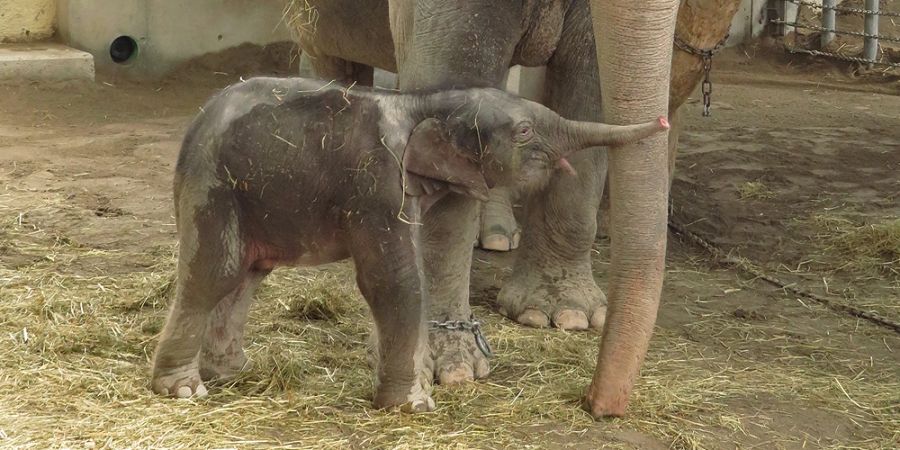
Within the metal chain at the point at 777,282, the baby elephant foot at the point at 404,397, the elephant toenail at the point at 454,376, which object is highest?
the baby elephant foot at the point at 404,397

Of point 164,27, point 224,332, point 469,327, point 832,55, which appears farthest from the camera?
point 832,55

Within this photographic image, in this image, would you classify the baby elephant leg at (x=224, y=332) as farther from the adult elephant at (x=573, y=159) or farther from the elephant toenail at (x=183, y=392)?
the adult elephant at (x=573, y=159)

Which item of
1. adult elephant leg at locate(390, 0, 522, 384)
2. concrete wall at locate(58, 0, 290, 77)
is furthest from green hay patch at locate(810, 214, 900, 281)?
concrete wall at locate(58, 0, 290, 77)

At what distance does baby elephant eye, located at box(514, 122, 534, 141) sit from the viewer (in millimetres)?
3633

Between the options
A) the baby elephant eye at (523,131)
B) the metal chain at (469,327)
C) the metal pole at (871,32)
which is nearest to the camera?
the baby elephant eye at (523,131)

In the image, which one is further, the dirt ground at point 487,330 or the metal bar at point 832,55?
the metal bar at point 832,55

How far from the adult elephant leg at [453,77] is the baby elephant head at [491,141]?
0.54m

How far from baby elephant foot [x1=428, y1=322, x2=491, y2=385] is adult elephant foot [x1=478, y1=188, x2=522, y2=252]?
74.5 inches

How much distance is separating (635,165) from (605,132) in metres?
0.12

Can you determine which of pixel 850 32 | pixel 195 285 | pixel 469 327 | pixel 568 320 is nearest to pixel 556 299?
pixel 568 320

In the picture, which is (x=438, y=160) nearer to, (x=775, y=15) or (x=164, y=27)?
(x=164, y=27)

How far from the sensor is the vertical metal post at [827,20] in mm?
12273

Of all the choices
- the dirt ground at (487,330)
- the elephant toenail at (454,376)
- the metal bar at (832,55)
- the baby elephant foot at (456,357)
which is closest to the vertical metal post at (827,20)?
the metal bar at (832,55)

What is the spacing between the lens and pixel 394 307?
12.2ft
